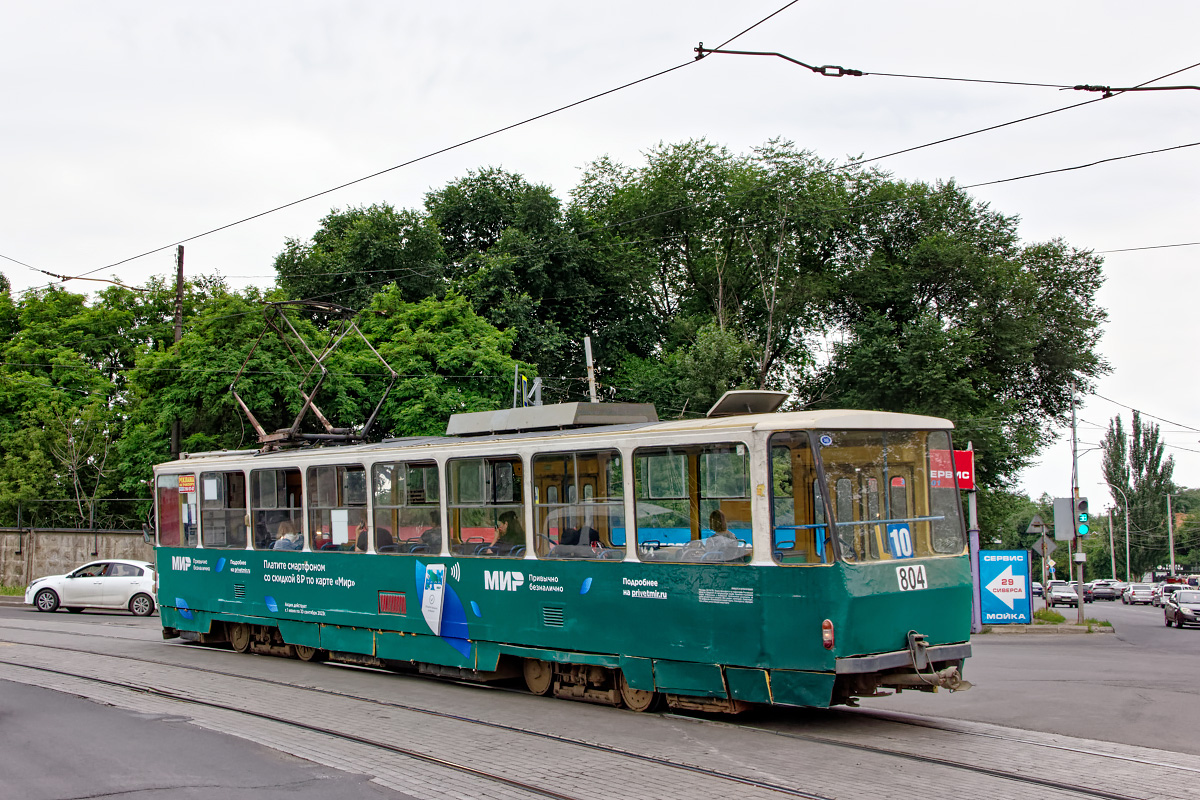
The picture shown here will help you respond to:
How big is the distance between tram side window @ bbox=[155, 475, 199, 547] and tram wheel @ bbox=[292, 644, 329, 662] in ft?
8.87

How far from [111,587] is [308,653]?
47.9 ft

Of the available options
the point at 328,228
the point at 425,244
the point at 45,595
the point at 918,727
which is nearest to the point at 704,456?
the point at 918,727

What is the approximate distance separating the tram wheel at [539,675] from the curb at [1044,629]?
1684 cm

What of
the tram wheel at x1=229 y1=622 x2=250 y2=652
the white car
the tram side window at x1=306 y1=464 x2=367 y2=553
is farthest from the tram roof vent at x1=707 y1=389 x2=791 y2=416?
the white car

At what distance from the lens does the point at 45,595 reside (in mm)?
28188

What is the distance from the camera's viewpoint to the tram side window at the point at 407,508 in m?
13.1

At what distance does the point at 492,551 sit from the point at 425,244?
3094 centimetres

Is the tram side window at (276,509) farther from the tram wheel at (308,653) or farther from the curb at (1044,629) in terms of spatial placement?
the curb at (1044,629)

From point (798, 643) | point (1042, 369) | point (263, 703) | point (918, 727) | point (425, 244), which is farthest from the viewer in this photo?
point (1042, 369)

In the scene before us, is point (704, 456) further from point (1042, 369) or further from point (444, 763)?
point (1042, 369)

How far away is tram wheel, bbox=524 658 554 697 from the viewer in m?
12.0

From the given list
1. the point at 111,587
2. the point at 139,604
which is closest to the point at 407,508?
the point at 139,604

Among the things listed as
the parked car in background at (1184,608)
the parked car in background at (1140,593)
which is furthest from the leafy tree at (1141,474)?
the parked car in background at (1184,608)

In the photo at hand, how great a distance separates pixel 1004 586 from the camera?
2198 centimetres
